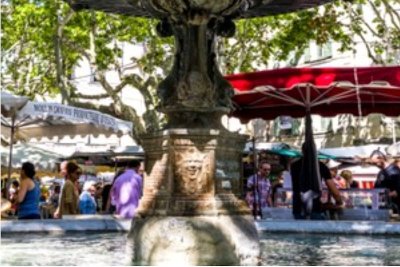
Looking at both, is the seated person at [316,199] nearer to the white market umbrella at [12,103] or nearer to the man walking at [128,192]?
the man walking at [128,192]

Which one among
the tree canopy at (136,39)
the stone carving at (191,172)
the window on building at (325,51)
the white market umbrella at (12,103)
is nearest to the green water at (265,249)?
the stone carving at (191,172)

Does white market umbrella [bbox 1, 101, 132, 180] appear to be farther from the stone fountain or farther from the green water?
the stone fountain

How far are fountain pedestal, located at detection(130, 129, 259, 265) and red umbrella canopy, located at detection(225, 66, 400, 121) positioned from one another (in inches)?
175

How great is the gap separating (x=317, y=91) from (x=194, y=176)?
5.96 m

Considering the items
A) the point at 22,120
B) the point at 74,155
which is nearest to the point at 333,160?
the point at 74,155

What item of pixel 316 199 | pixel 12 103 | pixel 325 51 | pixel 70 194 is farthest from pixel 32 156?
pixel 325 51

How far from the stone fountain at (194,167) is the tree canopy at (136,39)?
15.1 m

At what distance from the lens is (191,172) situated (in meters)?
6.09

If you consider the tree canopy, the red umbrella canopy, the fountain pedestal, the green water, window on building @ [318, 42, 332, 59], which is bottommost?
the green water

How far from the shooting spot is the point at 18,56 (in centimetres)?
2666

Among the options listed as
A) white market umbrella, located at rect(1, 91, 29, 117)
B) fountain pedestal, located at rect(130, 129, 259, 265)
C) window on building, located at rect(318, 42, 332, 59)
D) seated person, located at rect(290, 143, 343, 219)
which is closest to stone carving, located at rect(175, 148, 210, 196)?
fountain pedestal, located at rect(130, 129, 259, 265)

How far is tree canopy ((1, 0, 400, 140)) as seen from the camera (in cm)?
2241

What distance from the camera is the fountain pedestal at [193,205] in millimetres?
5820

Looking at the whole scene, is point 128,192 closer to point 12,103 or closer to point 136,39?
point 12,103
